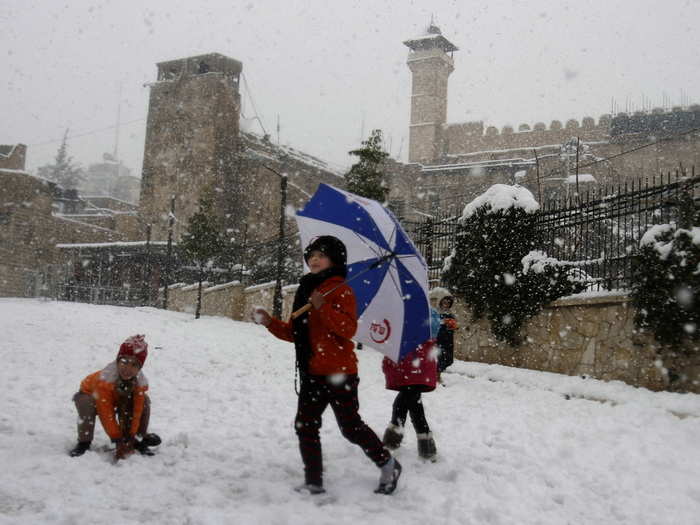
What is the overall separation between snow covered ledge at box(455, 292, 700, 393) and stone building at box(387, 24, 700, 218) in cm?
2202

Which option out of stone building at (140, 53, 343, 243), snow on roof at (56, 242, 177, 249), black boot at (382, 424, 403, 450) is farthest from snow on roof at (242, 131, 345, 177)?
black boot at (382, 424, 403, 450)

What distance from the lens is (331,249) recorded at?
12.8 feet

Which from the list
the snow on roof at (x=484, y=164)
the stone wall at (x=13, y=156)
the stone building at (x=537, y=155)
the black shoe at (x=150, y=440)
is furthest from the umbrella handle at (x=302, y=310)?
the stone wall at (x=13, y=156)

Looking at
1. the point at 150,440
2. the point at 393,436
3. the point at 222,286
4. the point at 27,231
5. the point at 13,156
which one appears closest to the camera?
the point at 150,440

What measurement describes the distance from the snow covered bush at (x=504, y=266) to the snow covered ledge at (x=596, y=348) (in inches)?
10.6

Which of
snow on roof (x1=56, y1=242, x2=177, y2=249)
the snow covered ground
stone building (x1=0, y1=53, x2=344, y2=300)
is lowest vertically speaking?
the snow covered ground

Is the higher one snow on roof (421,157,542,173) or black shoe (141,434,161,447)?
snow on roof (421,157,542,173)

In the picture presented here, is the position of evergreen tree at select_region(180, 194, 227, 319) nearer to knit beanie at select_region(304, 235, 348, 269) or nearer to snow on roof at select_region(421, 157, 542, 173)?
knit beanie at select_region(304, 235, 348, 269)

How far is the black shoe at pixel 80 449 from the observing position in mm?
4176

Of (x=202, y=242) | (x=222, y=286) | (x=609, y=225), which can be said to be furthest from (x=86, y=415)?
(x=202, y=242)

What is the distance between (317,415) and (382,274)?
3.72ft

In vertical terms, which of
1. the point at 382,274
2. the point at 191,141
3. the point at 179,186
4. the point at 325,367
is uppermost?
the point at 191,141

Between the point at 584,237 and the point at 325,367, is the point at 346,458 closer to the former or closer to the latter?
the point at 325,367

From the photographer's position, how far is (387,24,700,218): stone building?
34375mm
